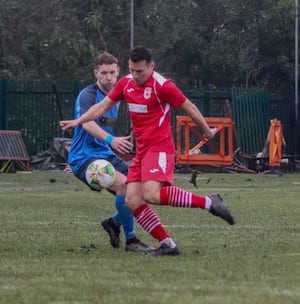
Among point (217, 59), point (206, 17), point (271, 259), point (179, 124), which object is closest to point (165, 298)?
point (271, 259)

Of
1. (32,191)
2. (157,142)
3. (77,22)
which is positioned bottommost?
(32,191)

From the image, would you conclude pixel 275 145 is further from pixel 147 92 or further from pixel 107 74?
pixel 147 92

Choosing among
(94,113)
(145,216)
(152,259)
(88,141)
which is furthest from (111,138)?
(152,259)

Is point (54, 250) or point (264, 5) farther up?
point (264, 5)

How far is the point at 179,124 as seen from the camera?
1156 inches

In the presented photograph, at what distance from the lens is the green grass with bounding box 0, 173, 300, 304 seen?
22.3 feet

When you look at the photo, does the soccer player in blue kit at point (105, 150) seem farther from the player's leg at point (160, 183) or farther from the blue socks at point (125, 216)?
the player's leg at point (160, 183)

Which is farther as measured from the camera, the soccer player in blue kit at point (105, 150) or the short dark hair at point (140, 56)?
the soccer player in blue kit at point (105, 150)

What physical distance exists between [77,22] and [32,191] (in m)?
19.9

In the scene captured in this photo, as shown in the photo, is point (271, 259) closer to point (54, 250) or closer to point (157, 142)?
point (157, 142)

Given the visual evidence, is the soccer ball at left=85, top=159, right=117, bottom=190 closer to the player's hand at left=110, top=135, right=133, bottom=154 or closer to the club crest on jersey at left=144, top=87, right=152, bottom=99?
the player's hand at left=110, top=135, right=133, bottom=154

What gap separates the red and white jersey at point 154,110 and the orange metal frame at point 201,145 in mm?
19225

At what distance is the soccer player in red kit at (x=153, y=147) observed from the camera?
9117 mm

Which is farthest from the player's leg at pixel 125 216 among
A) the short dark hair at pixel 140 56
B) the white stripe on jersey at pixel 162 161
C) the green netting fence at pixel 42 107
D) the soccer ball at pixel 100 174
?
the green netting fence at pixel 42 107
